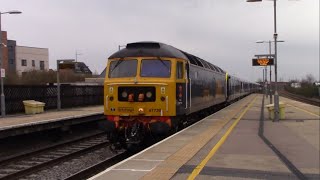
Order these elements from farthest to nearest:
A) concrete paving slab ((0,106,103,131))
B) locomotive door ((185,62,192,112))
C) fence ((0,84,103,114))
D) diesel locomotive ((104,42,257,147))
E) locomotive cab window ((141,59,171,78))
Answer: fence ((0,84,103,114)) → concrete paving slab ((0,106,103,131)) → locomotive door ((185,62,192,112)) → locomotive cab window ((141,59,171,78)) → diesel locomotive ((104,42,257,147))

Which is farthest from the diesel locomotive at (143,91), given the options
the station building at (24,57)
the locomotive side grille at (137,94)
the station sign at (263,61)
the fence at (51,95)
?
the station building at (24,57)

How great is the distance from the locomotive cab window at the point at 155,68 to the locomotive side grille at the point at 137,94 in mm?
505

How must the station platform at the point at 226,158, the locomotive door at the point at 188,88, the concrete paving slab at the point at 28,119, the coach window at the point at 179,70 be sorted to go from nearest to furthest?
the station platform at the point at 226,158
the coach window at the point at 179,70
the locomotive door at the point at 188,88
the concrete paving slab at the point at 28,119

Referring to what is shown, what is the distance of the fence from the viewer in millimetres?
24592

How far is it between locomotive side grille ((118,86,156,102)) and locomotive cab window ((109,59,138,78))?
500 mm

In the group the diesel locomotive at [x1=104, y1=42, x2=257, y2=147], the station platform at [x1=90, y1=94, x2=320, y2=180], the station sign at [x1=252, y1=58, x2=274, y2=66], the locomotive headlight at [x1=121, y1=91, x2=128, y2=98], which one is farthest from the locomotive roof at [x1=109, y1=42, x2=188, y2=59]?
the station sign at [x1=252, y1=58, x2=274, y2=66]

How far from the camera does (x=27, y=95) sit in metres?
25.5

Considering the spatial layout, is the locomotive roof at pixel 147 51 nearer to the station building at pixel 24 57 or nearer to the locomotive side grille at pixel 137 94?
the locomotive side grille at pixel 137 94

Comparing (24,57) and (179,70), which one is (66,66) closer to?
(179,70)

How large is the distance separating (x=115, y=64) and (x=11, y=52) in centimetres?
7643

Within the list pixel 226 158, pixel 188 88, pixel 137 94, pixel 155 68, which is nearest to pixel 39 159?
pixel 137 94

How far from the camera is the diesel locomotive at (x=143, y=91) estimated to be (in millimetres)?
13406

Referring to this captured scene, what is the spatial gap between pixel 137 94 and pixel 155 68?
103 cm

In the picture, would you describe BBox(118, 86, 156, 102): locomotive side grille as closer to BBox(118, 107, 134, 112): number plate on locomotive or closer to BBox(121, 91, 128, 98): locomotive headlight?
BBox(121, 91, 128, 98): locomotive headlight
